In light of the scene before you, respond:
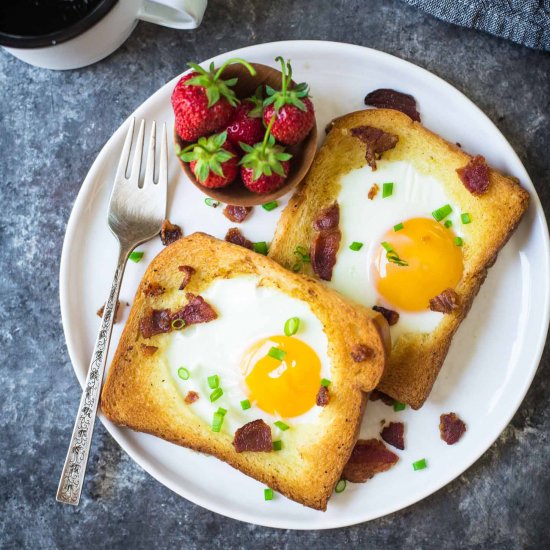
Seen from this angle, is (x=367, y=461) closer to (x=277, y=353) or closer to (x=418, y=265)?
(x=277, y=353)

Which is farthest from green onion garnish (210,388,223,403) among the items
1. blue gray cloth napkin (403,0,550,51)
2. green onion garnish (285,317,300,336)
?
blue gray cloth napkin (403,0,550,51)

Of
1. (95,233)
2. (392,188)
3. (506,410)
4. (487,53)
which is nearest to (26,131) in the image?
(95,233)

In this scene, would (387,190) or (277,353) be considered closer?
(277,353)

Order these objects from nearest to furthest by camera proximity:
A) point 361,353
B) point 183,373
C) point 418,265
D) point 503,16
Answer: point 361,353 < point 418,265 < point 183,373 < point 503,16

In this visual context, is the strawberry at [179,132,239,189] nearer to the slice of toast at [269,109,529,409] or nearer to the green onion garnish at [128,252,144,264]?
the slice of toast at [269,109,529,409]

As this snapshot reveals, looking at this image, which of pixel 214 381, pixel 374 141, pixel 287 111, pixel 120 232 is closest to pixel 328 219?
pixel 374 141

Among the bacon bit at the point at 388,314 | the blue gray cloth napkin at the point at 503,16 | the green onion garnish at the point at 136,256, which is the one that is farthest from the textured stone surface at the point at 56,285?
the bacon bit at the point at 388,314

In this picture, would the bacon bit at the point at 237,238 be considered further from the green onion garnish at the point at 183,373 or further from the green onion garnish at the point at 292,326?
the green onion garnish at the point at 183,373
